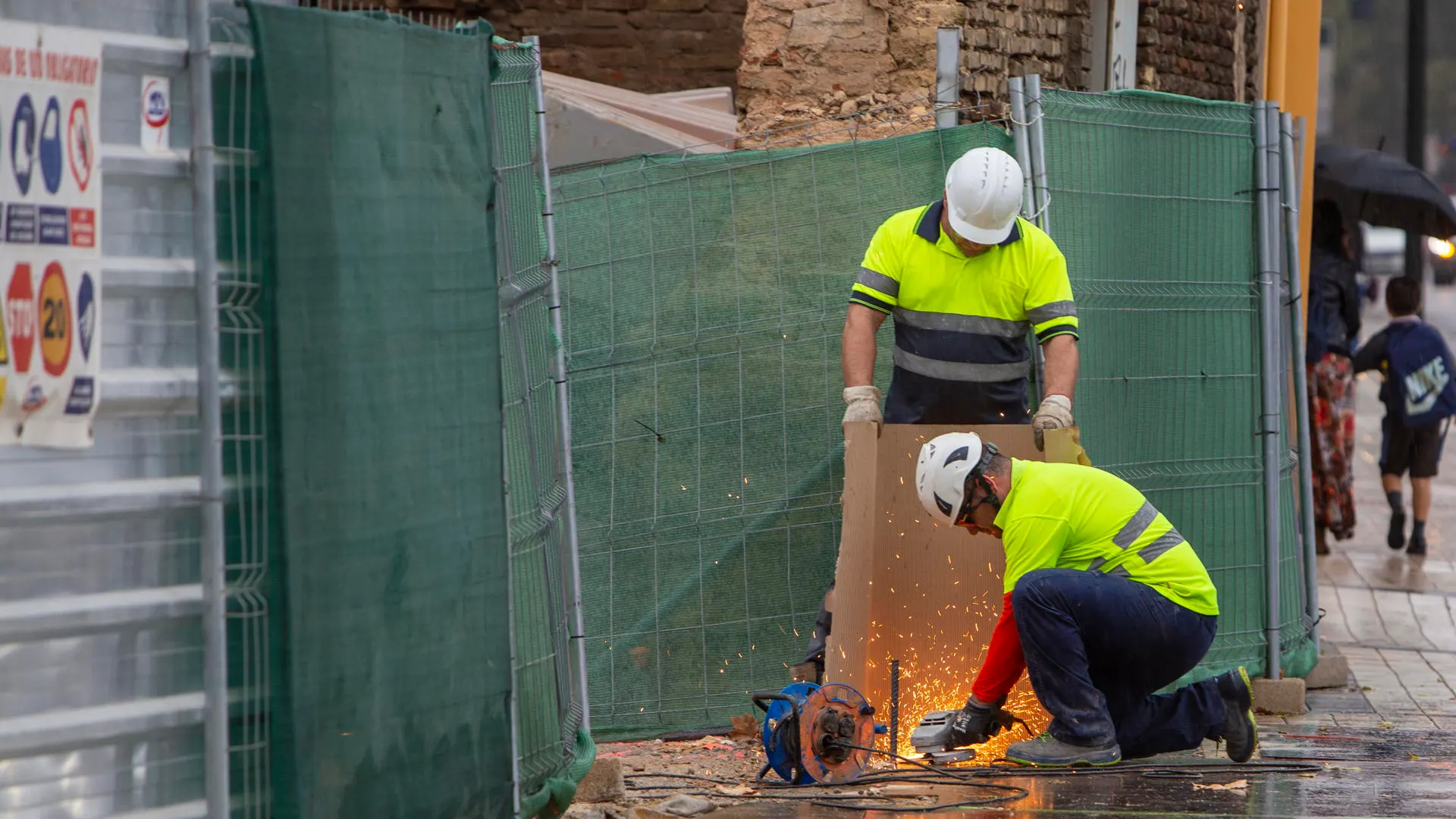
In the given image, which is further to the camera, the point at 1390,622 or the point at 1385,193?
the point at 1385,193

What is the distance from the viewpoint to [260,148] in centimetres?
419

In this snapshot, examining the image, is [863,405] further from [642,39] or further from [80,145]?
[642,39]

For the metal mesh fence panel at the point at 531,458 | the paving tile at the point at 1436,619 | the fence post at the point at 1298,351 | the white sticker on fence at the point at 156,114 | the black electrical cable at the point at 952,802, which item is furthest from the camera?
the paving tile at the point at 1436,619

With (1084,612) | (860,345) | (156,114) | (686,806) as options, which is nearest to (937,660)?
(1084,612)

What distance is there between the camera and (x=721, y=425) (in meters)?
7.48

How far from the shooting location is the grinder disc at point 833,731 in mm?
5934

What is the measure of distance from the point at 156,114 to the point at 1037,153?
13.0 ft

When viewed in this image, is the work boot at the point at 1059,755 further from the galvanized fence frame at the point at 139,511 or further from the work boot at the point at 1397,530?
the work boot at the point at 1397,530

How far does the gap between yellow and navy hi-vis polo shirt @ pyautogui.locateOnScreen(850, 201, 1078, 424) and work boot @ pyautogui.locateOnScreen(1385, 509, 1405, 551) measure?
756cm

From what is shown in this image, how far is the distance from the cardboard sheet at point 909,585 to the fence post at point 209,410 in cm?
275

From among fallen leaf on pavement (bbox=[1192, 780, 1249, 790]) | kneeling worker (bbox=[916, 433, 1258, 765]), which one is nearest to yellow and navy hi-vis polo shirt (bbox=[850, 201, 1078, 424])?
kneeling worker (bbox=[916, 433, 1258, 765])

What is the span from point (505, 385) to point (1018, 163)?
2780mm

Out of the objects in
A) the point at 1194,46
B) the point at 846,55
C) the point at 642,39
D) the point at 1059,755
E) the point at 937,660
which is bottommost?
the point at 1059,755

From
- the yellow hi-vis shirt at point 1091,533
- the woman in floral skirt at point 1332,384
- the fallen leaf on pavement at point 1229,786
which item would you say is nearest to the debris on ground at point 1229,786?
the fallen leaf on pavement at point 1229,786
